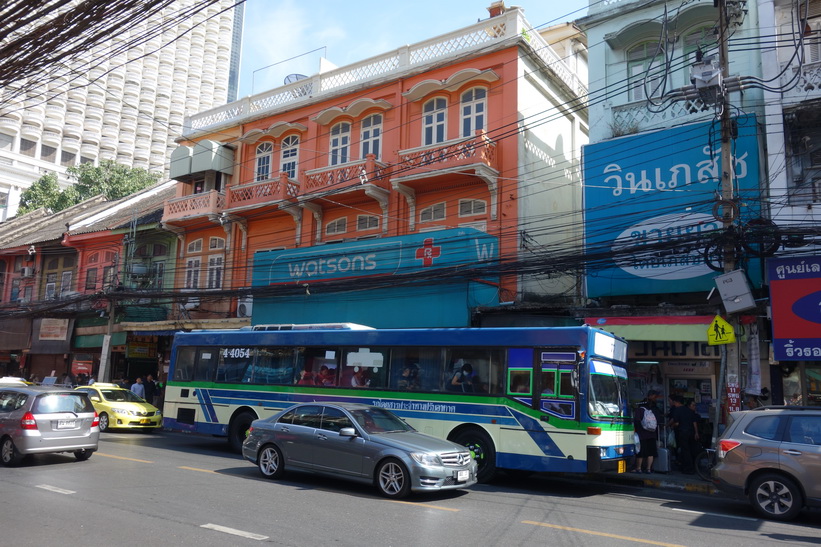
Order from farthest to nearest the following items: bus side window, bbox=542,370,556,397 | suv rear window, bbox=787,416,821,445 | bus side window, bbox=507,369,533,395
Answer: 1. bus side window, bbox=507,369,533,395
2. bus side window, bbox=542,370,556,397
3. suv rear window, bbox=787,416,821,445

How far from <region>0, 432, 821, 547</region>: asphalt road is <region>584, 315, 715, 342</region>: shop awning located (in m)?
4.13

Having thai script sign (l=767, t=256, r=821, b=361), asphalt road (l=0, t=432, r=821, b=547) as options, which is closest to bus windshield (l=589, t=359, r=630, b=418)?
asphalt road (l=0, t=432, r=821, b=547)

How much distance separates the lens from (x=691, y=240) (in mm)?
13164

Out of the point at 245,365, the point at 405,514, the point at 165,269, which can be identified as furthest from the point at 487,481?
the point at 165,269

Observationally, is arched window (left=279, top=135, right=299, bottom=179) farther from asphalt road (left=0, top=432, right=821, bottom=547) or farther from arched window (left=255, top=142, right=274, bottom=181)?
asphalt road (left=0, top=432, right=821, bottom=547)

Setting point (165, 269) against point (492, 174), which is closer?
point (492, 174)

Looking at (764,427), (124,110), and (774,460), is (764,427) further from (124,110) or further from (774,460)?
(124,110)

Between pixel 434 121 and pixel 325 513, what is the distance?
16.1m

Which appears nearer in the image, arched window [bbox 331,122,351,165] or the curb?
the curb

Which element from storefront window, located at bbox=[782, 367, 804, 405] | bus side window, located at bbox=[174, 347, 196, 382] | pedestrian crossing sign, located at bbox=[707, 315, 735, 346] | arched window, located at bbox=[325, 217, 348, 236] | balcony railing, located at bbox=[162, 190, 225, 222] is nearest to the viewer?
pedestrian crossing sign, located at bbox=[707, 315, 735, 346]

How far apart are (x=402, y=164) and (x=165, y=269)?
1380 centimetres

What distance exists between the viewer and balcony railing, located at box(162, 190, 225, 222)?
26469 millimetres

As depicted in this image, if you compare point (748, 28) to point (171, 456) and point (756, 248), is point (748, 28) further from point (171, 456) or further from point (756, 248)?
point (171, 456)

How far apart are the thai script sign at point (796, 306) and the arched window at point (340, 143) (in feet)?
48.9
